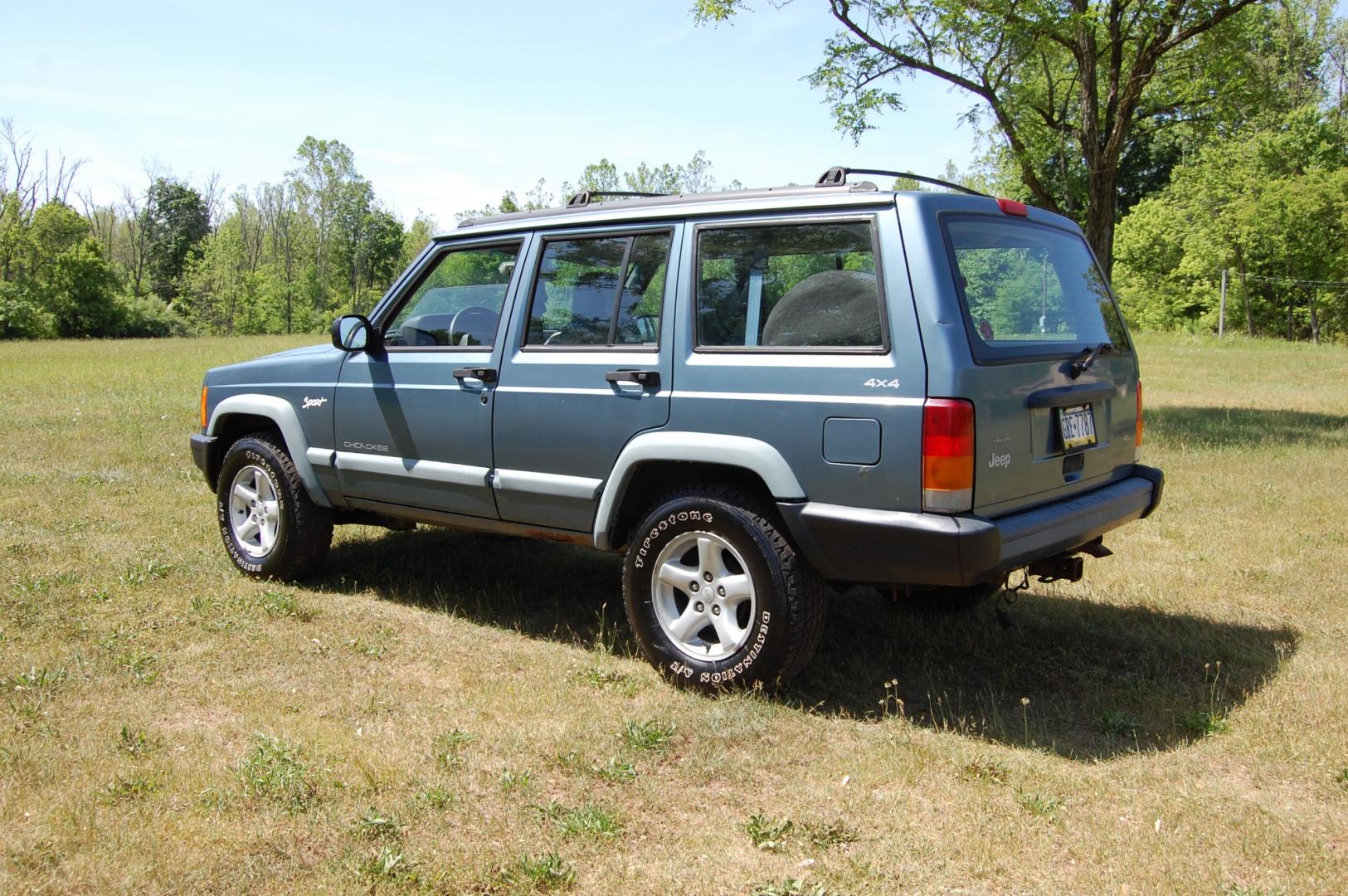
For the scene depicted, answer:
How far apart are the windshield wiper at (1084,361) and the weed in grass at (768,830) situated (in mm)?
2182

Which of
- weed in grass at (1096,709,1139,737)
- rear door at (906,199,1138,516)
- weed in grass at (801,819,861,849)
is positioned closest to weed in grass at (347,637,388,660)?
weed in grass at (801,819,861,849)

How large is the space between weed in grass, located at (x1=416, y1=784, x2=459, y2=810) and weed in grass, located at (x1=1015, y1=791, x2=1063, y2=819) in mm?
1846

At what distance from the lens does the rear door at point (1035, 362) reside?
153 inches

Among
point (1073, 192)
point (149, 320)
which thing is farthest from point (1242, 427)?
point (149, 320)

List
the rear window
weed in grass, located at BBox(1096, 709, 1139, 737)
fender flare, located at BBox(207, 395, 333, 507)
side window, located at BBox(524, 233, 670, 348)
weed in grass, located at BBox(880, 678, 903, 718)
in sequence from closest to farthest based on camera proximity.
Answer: the rear window
weed in grass, located at BBox(1096, 709, 1139, 737)
weed in grass, located at BBox(880, 678, 903, 718)
side window, located at BBox(524, 233, 670, 348)
fender flare, located at BBox(207, 395, 333, 507)

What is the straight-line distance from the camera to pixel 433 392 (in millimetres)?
5258

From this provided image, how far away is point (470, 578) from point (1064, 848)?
4041 millimetres

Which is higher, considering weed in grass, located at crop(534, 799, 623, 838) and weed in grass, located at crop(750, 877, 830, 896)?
weed in grass, located at crop(534, 799, 623, 838)

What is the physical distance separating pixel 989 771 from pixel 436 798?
73.9 inches

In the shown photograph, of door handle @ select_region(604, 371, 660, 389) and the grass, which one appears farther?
door handle @ select_region(604, 371, 660, 389)

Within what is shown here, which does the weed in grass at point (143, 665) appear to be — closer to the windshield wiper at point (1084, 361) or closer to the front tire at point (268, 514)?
the front tire at point (268, 514)

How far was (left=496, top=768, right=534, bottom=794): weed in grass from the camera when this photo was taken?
358 centimetres

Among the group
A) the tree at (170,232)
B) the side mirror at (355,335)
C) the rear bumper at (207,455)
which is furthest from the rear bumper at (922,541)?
the tree at (170,232)

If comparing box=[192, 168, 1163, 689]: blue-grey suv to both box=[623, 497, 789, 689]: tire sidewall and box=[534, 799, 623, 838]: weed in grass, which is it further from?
box=[534, 799, 623, 838]: weed in grass
